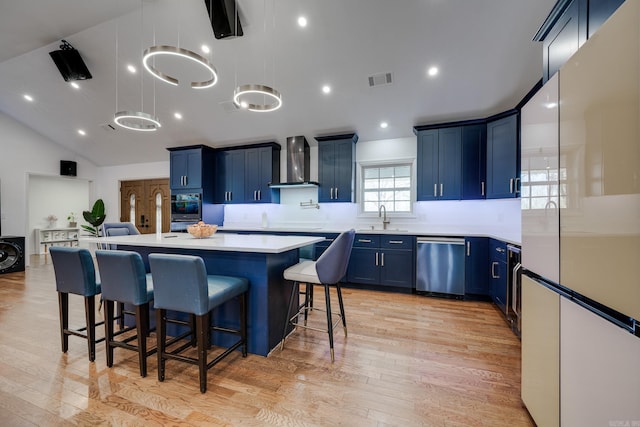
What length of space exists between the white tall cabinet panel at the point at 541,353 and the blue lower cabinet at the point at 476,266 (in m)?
2.24

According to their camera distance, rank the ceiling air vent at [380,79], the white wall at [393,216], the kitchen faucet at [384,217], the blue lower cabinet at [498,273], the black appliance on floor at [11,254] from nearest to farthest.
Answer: the blue lower cabinet at [498,273], the ceiling air vent at [380,79], the white wall at [393,216], the kitchen faucet at [384,217], the black appliance on floor at [11,254]

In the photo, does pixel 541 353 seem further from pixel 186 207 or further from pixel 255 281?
pixel 186 207

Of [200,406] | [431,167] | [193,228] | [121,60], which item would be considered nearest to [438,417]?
[200,406]

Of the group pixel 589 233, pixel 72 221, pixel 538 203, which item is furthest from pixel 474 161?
pixel 72 221

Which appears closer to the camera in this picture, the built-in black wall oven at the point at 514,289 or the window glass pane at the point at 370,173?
the built-in black wall oven at the point at 514,289

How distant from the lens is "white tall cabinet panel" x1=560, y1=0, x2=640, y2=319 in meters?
0.73

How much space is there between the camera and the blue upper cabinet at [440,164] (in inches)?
155

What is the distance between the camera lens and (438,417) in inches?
58.6

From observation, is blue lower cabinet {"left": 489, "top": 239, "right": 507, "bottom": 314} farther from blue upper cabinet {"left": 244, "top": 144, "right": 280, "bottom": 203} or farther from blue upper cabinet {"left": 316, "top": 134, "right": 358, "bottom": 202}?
blue upper cabinet {"left": 244, "top": 144, "right": 280, "bottom": 203}

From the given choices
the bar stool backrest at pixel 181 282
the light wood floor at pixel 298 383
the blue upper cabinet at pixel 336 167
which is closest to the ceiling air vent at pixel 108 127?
the light wood floor at pixel 298 383

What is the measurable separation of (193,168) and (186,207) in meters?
A: 0.85

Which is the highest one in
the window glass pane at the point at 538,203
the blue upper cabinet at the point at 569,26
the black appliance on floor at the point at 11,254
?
the blue upper cabinet at the point at 569,26

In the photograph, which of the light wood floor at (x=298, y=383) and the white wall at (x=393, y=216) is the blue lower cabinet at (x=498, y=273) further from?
the light wood floor at (x=298, y=383)

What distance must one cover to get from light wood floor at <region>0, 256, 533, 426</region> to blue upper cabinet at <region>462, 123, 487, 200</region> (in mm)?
2022
